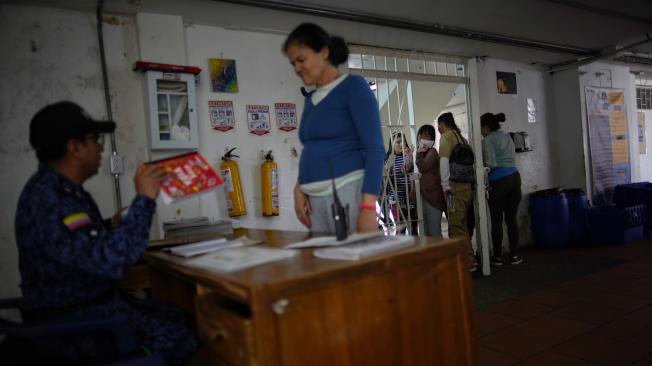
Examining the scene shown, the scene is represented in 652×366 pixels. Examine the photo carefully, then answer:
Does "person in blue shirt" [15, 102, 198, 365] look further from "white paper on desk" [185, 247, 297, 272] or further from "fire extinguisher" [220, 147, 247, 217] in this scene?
"fire extinguisher" [220, 147, 247, 217]

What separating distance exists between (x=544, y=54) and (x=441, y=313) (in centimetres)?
486

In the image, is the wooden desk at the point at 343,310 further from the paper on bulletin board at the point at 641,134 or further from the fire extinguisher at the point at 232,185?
the paper on bulletin board at the point at 641,134

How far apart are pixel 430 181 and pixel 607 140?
3.44m

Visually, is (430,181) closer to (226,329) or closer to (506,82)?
(506,82)

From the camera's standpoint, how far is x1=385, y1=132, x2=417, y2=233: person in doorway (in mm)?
4285

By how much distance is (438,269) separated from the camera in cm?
124

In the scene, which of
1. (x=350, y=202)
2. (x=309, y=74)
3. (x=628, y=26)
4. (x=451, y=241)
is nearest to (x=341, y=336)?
(x=451, y=241)

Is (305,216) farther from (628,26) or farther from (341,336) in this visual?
(628,26)

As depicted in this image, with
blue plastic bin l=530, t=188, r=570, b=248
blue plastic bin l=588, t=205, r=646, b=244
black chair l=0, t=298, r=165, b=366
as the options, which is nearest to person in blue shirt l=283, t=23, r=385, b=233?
black chair l=0, t=298, r=165, b=366

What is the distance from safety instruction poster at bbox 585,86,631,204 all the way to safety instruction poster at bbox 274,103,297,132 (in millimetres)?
4346

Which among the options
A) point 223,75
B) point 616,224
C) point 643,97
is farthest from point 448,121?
point 643,97

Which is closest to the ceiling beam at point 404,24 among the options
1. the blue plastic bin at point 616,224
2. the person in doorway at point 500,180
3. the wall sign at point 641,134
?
the person in doorway at point 500,180

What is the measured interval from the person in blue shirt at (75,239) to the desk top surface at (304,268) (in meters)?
0.20

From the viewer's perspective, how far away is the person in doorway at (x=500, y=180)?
4.48 metres
